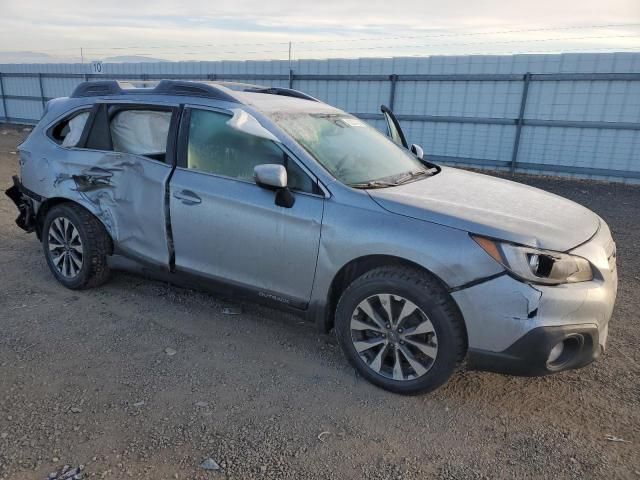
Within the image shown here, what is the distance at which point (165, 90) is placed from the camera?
3900 millimetres

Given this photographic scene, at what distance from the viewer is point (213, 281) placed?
11.8 ft

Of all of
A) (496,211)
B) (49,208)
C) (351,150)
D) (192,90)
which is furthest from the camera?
(49,208)

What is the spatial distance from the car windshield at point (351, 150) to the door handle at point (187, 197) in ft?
2.57

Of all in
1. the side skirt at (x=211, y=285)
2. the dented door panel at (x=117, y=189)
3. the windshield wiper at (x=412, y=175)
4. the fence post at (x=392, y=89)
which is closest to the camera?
the side skirt at (x=211, y=285)

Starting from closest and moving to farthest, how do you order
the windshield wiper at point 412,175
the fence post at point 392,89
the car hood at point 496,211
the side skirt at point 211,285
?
the car hood at point 496,211, the side skirt at point 211,285, the windshield wiper at point 412,175, the fence post at point 392,89

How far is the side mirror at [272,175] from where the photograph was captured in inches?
120

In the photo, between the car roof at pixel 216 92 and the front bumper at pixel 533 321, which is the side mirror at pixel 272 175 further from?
the front bumper at pixel 533 321

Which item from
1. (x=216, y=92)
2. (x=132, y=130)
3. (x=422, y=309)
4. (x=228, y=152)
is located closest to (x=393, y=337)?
(x=422, y=309)

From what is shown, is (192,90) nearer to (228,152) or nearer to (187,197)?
(228,152)

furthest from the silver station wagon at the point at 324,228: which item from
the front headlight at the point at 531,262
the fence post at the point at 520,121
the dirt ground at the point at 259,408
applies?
the fence post at the point at 520,121

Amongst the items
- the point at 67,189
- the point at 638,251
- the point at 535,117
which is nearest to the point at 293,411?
the point at 67,189

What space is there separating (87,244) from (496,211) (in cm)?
319

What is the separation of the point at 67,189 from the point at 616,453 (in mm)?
4286

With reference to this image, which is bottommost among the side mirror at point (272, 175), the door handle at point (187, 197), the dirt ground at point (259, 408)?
the dirt ground at point (259, 408)
